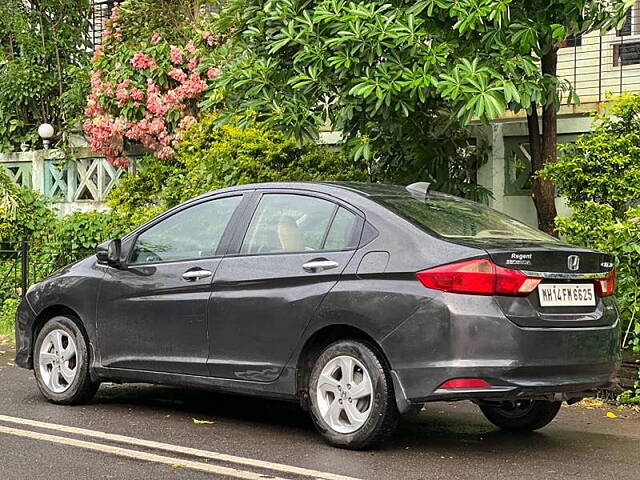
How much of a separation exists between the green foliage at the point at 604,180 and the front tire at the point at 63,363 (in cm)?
400

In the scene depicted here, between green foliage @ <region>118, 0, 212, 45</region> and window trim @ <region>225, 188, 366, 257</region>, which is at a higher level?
green foliage @ <region>118, 0, 212, 45</region>

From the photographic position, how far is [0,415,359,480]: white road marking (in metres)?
6.21

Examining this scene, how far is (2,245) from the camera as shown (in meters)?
16.7

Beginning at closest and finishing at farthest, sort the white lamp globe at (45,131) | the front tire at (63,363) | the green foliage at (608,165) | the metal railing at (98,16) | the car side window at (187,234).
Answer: the car side window at (187,234), the front tire at (63,363), the green foliage at (608,165), the white lamp globe at (45,131), the metal railing at (98,16)

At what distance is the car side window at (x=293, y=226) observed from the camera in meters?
7.16

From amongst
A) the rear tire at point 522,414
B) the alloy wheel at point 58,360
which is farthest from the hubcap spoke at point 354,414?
the alloy wheel at point 58,360

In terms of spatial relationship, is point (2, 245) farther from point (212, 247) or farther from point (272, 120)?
point (212, 247)

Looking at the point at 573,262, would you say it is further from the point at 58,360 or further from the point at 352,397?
the point at 58,360

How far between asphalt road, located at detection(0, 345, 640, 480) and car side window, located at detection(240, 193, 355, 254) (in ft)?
3.85

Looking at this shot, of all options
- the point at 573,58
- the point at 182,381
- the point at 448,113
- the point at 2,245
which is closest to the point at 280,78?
the point at 448,113

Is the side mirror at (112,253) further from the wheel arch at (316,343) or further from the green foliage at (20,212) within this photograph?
the green foliage at (20,212)

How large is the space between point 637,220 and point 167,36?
863cm

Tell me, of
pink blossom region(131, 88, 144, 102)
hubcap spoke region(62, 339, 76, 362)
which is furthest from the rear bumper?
pink blossom region(131, 88, 144, 102)

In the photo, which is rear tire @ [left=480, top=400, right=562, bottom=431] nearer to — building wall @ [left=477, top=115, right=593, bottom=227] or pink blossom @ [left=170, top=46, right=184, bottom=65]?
building wall @ [left=477, top=115, right=593, bottom=227]
